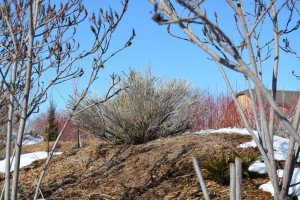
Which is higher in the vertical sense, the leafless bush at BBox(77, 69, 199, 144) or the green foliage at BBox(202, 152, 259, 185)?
the leafless bush at BBox(77, 69, 199, 144)

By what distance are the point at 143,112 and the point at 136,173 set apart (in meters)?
3.22

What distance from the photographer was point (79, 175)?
655cm

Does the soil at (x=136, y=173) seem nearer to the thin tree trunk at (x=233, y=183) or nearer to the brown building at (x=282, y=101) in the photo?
the brown building at (x=282, y=101)

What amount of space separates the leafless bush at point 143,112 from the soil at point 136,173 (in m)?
Result: 1.31

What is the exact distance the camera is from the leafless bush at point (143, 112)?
9.09 metres

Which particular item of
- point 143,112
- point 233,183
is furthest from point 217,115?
point 233,183

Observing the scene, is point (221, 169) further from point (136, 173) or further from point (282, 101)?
point (282, 101)

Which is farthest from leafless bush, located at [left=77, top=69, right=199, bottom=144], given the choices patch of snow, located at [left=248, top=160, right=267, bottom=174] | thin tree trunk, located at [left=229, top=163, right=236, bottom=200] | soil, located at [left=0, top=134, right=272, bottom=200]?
thin tree trunk, located at [left=229, top=163, right=236, bottom=200]

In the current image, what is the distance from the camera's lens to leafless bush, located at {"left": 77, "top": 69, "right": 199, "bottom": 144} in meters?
9.09

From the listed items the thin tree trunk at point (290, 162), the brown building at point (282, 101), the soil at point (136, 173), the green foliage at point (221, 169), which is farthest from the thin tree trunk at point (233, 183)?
the brown building at point (282, 101)

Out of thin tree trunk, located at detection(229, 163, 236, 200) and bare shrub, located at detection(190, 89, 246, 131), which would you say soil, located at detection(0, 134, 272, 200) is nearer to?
thin tree trunk, located at detection(229, 163, 236, 200)

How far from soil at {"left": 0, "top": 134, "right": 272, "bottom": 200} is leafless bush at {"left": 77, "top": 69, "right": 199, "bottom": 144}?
1.31 m

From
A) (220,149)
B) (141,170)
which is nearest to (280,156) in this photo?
(220,149)

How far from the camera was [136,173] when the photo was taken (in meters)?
5.98
